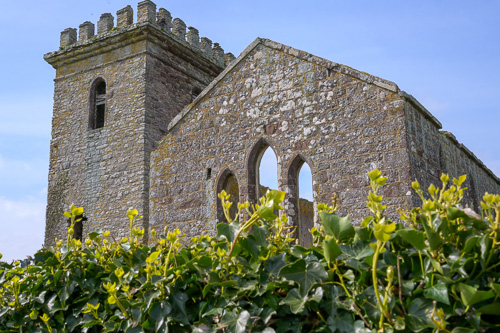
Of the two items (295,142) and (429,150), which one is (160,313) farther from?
(429,150)

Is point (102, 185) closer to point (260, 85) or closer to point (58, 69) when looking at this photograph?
point (58, 69)

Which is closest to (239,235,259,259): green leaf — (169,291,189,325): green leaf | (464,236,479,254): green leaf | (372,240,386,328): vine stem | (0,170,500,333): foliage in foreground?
(0,170,500,333): foliage in foreground

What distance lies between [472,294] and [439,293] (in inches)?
5.3

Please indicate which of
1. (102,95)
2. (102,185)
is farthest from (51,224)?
(102,95)

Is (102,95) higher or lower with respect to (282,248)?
higher

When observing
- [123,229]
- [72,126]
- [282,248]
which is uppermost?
[72,126]

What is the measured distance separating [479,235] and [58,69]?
765 inches

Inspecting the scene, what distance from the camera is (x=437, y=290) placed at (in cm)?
215

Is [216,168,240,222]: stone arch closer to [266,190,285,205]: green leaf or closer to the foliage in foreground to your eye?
the foliage in foreground

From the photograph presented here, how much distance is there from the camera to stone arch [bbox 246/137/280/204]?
897 centimetres

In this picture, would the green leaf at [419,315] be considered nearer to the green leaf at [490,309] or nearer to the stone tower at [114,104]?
the green leaf at [490,309]

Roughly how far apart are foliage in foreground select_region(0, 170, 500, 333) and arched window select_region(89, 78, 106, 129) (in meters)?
15.8

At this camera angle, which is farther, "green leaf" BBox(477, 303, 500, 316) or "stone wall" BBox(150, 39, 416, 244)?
"stone wall" BBox(150, 39, 416, 244)

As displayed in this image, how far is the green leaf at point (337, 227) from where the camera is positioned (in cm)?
254
